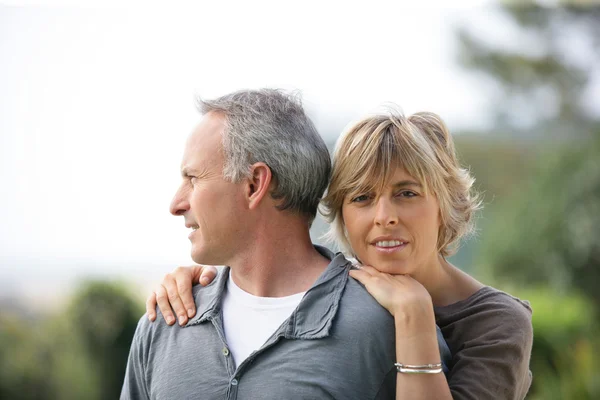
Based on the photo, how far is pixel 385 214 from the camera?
2152 mm

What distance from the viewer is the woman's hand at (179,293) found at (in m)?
2.36

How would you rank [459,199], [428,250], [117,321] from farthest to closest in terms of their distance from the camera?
[117,321], [459,199], [428,250]

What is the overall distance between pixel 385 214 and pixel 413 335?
1.15 feet

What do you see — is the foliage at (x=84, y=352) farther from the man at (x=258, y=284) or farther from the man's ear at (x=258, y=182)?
the man's ear at (x=258, y=182)

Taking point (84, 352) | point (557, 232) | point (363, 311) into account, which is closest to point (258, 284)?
point (363, 311)

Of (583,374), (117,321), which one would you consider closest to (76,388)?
(117,321)

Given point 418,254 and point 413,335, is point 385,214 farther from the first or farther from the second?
point 413,335

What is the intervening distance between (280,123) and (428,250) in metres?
0.58

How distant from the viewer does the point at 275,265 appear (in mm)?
2316

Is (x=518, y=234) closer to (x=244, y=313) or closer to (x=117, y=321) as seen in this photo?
(x=117, y=321)

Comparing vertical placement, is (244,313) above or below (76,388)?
above

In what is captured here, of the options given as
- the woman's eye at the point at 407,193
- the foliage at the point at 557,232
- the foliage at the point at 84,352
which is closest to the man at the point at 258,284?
the woman's eye at the point at 407,193

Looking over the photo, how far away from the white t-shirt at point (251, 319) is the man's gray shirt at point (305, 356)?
0.03m

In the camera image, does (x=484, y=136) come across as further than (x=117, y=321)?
Yes
